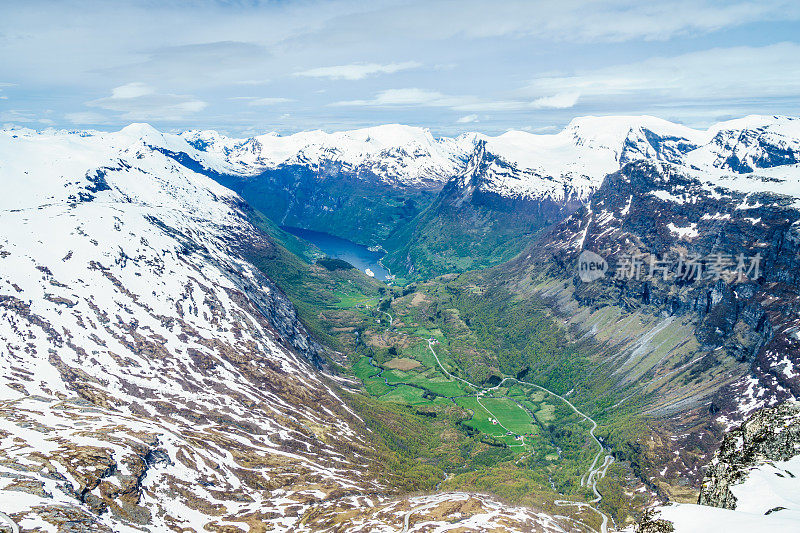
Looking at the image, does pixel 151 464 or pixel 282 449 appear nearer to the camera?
pixel 151 464

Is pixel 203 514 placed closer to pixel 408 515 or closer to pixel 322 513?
pixel 322 513

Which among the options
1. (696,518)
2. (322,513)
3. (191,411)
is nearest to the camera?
(696,518)

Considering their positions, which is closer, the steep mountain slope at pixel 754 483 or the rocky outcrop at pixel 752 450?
the steep mountain slope at pixel 754 483

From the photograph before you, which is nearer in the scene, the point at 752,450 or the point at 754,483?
the point at 754,483

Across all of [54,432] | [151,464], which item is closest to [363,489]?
[151,464]

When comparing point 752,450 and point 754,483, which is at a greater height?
point 752,450

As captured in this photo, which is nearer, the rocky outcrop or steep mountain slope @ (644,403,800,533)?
steep mountain slope @ (644,403,800,533)

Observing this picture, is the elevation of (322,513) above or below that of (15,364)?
below

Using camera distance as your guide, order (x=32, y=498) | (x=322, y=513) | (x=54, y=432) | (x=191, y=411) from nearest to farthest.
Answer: (x=32, y=498), (x=54, y=432), (x=322, y=513), (x=191, y=411)
